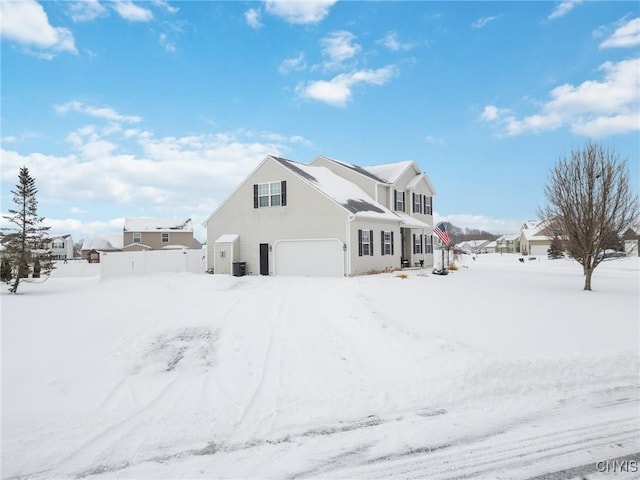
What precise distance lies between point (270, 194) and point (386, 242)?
277 inches

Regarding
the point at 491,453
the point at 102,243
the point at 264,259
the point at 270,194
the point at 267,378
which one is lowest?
the point at 491,453

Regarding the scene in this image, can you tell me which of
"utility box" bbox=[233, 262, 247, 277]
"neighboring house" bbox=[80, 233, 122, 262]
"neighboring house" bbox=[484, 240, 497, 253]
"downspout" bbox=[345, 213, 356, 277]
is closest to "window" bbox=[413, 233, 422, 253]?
"downspout" bbox=[345, 213, 356, 277]

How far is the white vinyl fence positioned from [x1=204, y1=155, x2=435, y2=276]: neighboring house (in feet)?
8.93

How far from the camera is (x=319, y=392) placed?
6.02m

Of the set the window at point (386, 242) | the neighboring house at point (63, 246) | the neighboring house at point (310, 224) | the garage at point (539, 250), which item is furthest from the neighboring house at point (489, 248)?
the window at point (386, 242)

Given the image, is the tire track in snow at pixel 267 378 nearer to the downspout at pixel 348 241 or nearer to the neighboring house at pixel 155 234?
the downspout at pixel 348 241

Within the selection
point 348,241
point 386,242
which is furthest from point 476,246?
point 348,241

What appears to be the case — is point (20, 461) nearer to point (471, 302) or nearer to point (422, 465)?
point (422, 465)

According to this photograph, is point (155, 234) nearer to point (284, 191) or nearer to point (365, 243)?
point (284, 191)

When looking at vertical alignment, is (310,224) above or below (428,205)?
below

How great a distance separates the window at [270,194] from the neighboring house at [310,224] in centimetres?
5

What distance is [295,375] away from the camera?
6.60 m

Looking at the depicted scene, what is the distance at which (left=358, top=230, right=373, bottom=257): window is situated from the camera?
20.7 meters

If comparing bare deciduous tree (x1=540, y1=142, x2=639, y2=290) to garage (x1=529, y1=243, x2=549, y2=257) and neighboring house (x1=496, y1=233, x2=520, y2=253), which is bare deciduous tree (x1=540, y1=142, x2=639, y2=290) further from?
neighboring house (x1=496, y1=233, x2=520, y2=253)
